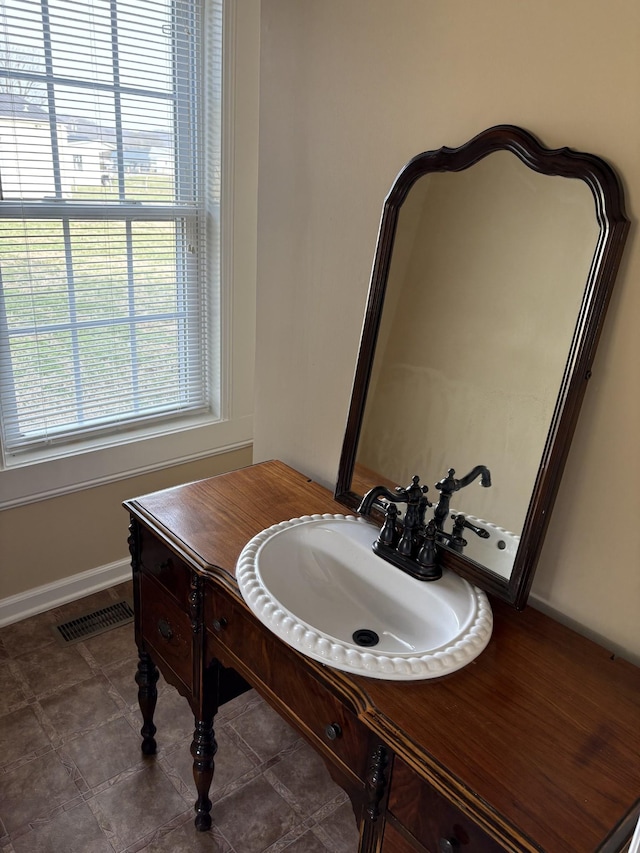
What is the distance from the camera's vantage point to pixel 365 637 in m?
1.27

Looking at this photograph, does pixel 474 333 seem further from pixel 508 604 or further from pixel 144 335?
pixel 144 335

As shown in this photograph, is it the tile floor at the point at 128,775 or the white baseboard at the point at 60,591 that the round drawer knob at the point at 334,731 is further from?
the white baseboard at the point at 60,591

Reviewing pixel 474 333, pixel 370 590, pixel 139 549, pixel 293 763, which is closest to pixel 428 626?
pixel 370 590

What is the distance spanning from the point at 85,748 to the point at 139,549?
0.70 metres

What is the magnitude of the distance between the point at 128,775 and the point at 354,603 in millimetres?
942

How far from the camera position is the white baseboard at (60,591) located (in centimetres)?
233

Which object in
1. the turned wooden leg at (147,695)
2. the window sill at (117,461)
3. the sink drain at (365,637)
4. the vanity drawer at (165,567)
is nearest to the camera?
the sink drain at (365,637)

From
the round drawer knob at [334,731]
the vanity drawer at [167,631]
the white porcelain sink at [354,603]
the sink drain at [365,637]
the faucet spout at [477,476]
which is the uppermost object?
the faucet spout at [477,476]

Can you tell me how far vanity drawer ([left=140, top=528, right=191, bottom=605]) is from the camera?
57.2 inches

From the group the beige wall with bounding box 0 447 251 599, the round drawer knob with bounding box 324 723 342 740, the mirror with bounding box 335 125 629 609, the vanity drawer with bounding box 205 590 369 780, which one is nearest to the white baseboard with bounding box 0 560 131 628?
the beige wall with bounding box 0 447 251 599

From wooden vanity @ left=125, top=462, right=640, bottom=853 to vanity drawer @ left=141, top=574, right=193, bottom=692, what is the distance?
1 centimetres

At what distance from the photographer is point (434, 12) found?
4.11 feet

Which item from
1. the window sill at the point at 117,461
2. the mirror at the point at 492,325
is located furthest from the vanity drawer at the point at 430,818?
the window sill at the point at 117,461

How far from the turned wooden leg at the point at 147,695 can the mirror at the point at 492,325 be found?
0.85 meters
